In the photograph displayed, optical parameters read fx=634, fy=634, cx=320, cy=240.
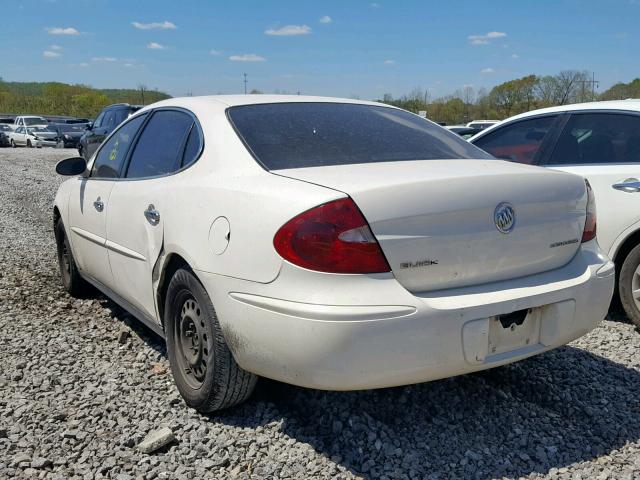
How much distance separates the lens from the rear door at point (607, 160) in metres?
4.23

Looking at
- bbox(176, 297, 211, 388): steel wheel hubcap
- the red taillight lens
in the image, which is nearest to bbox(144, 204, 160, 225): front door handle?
bbox(176, 297, 211, 388): steel wheel hubcap

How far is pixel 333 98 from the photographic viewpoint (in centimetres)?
377

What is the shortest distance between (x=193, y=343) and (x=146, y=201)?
0.81 metres

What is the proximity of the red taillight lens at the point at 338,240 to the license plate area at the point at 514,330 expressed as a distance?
0.57 m

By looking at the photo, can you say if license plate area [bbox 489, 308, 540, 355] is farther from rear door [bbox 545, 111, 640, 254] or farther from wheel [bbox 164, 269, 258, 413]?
rear door [bbox 545, 111, 640, 254]

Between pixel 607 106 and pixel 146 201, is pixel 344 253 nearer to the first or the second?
pixel 146 201

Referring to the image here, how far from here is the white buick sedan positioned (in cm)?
234

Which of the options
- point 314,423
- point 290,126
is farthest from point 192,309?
point 290,126

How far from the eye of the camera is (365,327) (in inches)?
89.6

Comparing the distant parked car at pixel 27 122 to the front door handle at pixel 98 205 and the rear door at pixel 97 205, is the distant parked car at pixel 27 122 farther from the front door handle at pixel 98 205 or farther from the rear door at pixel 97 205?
the front door handle at pixel 98 205

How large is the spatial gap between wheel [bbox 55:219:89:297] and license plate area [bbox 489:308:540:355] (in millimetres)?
3342

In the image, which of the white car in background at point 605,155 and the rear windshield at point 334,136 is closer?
the rear windshield at point 334,136

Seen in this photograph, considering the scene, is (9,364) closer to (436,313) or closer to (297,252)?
(297,252)

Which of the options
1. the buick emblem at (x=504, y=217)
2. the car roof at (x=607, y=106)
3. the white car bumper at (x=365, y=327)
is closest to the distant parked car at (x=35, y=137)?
the car roof at (x=607, y=106)
